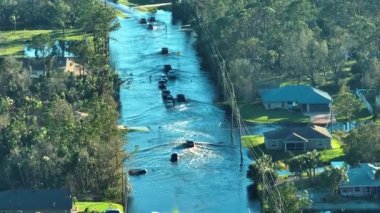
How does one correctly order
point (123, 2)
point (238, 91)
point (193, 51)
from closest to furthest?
point (238, 91)
point (193, 51)
point (123, 2)

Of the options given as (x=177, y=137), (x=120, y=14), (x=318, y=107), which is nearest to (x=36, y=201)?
(x=177, y=137)

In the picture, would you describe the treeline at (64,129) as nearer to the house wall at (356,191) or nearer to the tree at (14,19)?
the house wall at (356,191)

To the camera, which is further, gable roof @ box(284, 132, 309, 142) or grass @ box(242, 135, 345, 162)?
gable roof @ box(284, 132, 309, 142)

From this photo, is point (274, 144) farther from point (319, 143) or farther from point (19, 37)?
point (19, 37)

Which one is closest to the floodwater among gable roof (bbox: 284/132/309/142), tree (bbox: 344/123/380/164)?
gable roof (bbox: 284/132/309/142)

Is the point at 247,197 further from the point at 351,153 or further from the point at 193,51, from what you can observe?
the point at 193,51

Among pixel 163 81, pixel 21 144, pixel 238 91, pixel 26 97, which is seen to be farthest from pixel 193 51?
pixel 21 144

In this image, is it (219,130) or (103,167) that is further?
(219,130)

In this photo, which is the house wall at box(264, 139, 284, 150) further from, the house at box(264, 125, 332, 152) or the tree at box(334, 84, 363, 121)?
the tree at box(334, 84, 363, 121)
